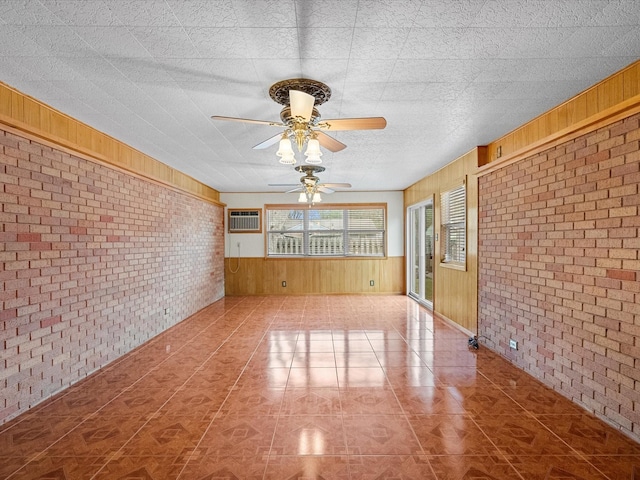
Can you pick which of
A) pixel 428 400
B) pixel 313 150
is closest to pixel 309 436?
pixel 428 400

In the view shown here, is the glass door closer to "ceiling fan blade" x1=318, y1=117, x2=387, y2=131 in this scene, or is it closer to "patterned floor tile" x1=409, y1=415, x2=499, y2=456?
"patterned floor tile" x1=409, y1=415, x2=499, y2=456

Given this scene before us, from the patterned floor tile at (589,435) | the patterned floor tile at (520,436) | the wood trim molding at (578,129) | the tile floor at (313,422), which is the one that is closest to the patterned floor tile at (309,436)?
the tile floor at (313,422)

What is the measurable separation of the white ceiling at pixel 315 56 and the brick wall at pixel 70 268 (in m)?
0.61

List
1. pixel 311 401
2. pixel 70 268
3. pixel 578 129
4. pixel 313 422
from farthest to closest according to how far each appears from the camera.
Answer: pixel 70 268
pixel 311 401
pixel 578 129
pixel 313 422

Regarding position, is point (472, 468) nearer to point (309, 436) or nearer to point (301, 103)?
point (309, 436)

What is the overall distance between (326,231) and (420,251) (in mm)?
2275

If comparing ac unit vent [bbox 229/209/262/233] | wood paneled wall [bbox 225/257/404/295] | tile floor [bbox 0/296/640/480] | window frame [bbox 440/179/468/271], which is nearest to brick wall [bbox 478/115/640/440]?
tile floor [bbox 0/296/640/480]

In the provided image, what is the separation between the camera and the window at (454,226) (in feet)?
15.8

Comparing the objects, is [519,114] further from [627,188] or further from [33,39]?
[33,39]

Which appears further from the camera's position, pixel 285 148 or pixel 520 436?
pixel 285 148

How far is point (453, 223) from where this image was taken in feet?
16.9

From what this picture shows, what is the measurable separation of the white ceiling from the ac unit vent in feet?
14.9

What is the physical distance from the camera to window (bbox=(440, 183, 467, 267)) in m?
4.81

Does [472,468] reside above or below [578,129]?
below
